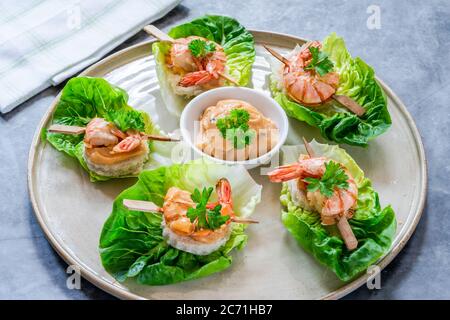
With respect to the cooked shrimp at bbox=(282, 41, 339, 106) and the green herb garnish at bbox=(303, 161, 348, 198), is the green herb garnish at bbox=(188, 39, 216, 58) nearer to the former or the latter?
the cooked shrimp at bbox=(282, 41, 339, 106)

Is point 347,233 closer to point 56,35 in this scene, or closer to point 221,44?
point 221,44

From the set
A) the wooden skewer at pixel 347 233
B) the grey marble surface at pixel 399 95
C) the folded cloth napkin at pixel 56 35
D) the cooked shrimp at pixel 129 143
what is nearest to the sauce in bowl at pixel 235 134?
the cooked shrimp at pixel 129 143

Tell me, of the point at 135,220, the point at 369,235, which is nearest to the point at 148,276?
the point at 135,220

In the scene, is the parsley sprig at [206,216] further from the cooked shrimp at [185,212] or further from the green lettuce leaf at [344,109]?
the green lettuce leaf at [344,109]

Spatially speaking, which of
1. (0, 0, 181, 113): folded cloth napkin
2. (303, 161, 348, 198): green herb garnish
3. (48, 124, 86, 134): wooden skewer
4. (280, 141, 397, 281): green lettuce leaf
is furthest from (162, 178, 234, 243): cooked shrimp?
(0, 0, 181, 113): folded cloth napkin

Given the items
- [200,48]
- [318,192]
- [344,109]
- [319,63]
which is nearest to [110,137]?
[200,48]

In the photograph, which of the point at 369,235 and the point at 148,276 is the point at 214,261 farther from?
the point at 369,235
